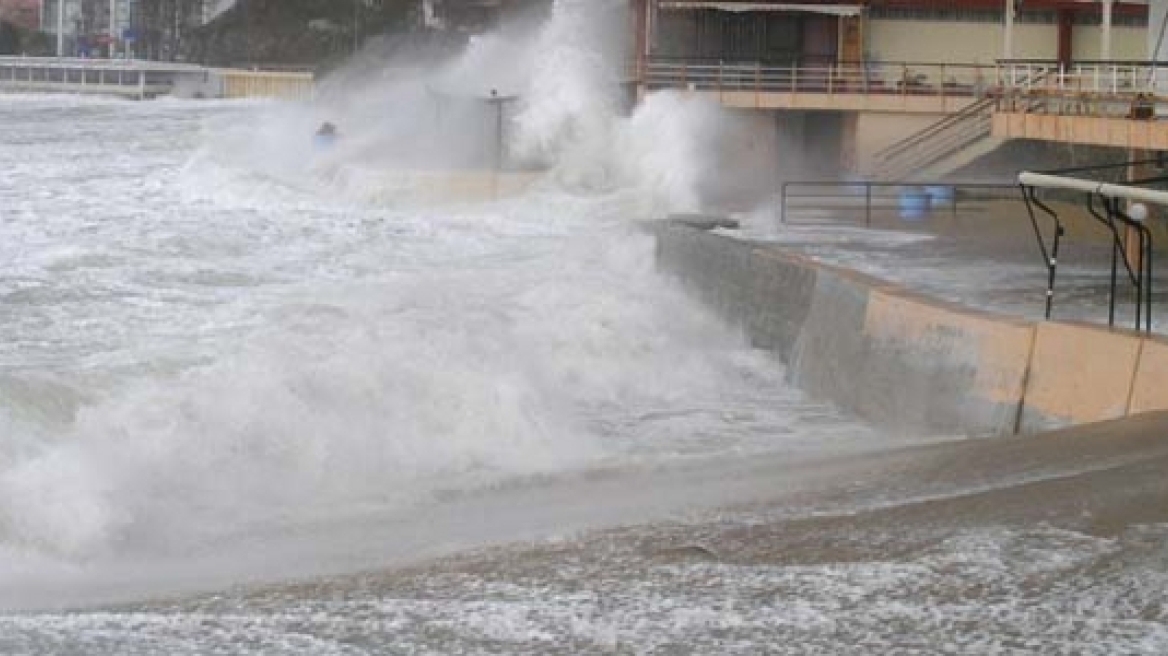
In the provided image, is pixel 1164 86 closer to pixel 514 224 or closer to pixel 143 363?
pixel 514 224

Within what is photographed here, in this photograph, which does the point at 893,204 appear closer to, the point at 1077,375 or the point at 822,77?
the point at 822,77

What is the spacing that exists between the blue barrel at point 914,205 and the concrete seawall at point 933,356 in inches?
417

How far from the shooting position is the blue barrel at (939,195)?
1238 inches

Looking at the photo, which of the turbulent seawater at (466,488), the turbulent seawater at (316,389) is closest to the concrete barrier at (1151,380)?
the turbulent seawater at (466,488)

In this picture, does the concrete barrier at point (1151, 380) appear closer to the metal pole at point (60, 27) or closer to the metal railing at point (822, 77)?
the metal railing at point (822, 77)

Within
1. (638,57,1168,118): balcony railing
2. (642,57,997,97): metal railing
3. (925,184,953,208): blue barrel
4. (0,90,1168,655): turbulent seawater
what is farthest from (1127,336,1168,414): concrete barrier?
(642,57,997,97): metal railing

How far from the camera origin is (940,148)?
4041cm

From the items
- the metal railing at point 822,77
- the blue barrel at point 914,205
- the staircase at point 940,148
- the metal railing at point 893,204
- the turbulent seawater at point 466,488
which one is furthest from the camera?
the metal railing at point 822,77

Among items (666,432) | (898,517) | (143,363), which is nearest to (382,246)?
(143,363)

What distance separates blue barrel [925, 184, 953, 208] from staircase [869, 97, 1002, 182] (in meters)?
4.66

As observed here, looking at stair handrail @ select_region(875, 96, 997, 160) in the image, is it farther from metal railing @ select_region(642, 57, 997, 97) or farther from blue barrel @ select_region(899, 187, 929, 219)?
blue barrel @ select_region(899, 187, 929, 219)

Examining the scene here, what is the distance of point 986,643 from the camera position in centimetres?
763

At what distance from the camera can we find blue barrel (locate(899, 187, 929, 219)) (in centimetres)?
3019

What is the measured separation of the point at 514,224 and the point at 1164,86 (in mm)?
12189
